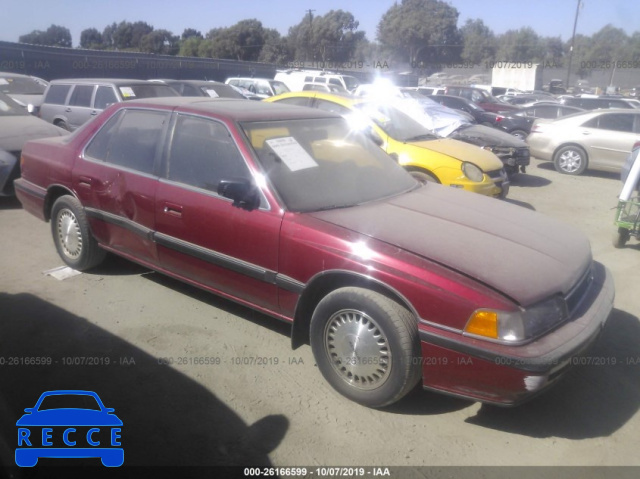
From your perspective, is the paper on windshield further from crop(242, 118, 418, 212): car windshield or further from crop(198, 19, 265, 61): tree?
crop(198, 19, 265, 61): tree

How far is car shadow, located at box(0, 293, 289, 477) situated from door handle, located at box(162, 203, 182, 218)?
0.97m

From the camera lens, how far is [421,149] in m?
6.97

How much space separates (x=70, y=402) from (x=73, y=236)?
7.10ft

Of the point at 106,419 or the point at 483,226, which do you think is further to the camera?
the point at 483,226

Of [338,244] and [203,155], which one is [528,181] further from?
[338,244]

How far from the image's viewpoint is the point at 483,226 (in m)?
3.52

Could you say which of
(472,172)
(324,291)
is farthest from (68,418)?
(472,172)

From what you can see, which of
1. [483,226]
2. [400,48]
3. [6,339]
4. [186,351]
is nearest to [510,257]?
[483,226]

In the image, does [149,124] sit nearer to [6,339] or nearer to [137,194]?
[137,194]

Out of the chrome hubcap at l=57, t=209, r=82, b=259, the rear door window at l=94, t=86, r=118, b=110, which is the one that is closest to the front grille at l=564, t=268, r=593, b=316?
the chrome hubcap at l=57, t=209, r=82, b=259

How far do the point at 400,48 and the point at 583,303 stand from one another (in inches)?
2440

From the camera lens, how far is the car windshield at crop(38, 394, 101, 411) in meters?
3.05

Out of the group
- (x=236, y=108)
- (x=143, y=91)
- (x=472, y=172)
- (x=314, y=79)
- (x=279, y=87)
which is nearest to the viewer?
(x=236, y=108)

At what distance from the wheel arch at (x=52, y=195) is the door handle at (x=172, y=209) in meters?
1.31
